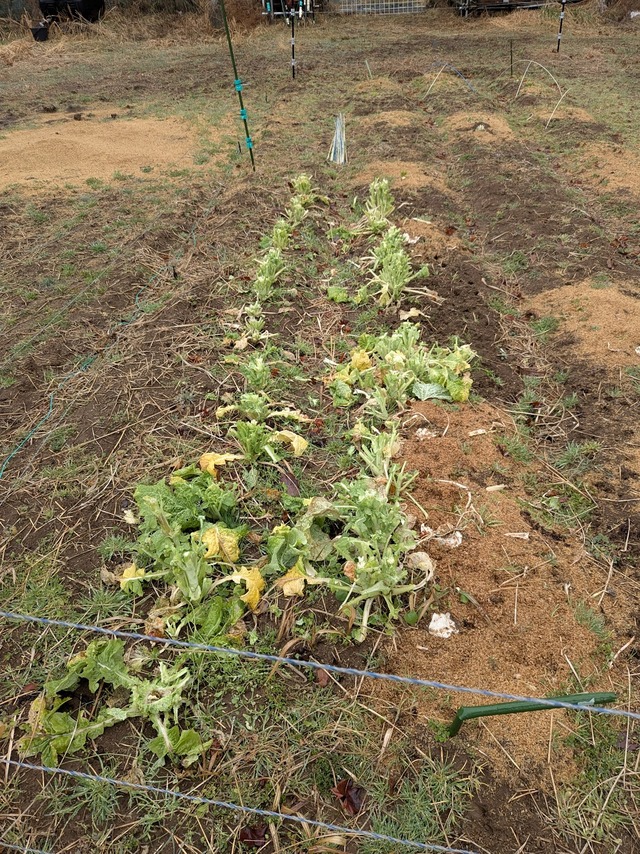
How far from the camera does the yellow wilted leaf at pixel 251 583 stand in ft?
8.48

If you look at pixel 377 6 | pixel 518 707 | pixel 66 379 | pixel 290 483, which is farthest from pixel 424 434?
pixel 377 6

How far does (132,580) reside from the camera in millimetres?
2695

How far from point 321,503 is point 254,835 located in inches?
55.5

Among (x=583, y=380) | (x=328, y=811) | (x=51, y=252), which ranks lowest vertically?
(x=328, y=811)

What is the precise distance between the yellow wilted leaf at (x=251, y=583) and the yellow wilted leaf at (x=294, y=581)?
0.31ft

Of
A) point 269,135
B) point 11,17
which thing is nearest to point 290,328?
point 269,135

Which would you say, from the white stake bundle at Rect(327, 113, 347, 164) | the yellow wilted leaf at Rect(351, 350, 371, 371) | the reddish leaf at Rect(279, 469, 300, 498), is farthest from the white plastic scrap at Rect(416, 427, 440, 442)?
the white stake bundle at Rect(327, 113, 347, 164)

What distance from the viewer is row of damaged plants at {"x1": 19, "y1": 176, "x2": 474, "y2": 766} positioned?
2.24m

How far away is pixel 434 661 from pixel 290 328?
10.5ft

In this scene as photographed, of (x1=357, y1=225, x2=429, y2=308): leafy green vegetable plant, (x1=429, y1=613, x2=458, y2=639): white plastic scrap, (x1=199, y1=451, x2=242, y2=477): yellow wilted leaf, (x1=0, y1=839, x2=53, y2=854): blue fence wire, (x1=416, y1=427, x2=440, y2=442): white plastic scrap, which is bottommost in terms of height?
(x1=0, y1=839, x2=53, y2=854): blue fence wire

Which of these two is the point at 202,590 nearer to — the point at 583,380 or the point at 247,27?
the point at 583,380

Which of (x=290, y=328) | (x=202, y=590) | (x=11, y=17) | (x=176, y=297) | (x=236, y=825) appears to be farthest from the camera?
(x=11, y=17)

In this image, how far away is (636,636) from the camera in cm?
249

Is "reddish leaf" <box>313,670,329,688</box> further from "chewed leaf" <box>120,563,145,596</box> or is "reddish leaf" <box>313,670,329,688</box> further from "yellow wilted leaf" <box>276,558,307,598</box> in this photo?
"chewed leaf" <box>120,563,145,596</box>
